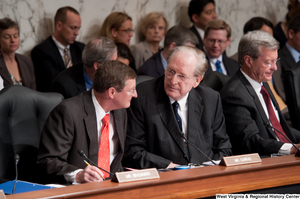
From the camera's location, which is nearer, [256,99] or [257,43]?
[256,99]

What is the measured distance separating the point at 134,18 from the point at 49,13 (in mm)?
1093

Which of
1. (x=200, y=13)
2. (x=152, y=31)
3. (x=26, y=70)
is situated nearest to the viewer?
(x=26, y=70)

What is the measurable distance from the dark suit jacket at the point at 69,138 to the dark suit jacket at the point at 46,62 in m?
2.07

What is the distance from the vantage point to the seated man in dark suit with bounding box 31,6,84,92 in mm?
4539

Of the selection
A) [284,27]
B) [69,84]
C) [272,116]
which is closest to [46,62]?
[69,84]

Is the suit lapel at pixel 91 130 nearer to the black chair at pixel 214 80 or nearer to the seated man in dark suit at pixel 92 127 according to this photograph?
the seated man in dark suit at pixel 92 127

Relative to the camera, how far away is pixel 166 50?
14.3 feet

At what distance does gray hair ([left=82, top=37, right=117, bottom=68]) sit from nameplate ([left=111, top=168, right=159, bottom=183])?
206 centimetres

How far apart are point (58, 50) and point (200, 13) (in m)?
1.95

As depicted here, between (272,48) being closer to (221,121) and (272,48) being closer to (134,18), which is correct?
(221,121)

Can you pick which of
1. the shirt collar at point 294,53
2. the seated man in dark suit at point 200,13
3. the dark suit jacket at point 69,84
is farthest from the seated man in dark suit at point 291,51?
the dark suit jacket at point 69,84

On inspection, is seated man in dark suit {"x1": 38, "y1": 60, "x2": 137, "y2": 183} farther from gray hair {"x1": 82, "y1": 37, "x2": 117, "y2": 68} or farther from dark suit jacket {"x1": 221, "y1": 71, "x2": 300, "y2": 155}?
gray hair {"x1": 82, "y1": 37, "x2": 117, "y2": 68}

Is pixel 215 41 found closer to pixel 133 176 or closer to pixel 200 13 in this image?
pixel 200 13

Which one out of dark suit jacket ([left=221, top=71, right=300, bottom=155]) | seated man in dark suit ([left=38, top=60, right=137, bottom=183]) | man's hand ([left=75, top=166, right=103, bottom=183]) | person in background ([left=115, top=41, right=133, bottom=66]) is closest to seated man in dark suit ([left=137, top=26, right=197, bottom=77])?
person in background ([left=115, top=41, right=133, bottom=66])
